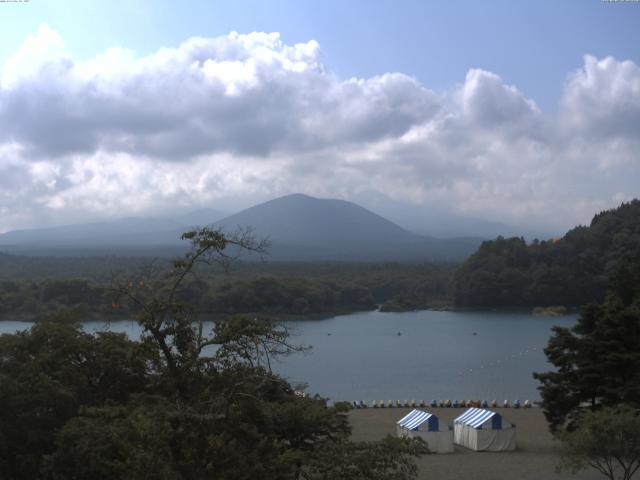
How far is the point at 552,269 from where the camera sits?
137 feet

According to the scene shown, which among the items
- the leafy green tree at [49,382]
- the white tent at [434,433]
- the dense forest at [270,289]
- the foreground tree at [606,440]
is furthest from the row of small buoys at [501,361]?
the leafy green tree at [49,382]

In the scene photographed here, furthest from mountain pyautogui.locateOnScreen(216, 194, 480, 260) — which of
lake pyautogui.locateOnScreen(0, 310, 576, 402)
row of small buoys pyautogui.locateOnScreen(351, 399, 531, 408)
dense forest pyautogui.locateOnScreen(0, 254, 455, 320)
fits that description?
row of small buoys pyautogui.locateOnScreen(351, 399, 531, 408)

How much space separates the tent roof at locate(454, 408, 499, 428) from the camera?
1174 centimetres

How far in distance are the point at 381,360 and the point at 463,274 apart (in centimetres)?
2070

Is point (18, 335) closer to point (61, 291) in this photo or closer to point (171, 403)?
point (171, 403)

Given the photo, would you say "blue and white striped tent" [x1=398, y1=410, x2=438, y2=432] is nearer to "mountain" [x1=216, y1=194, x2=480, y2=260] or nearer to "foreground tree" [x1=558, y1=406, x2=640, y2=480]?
"foreground tree" [x1=558, y1=406, x2=640, y2=480]

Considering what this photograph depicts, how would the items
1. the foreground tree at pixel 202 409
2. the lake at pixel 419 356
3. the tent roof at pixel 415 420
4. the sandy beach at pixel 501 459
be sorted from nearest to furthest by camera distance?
the foreground tree at pixel 202 409 < the sandy beach at pixel 501 459 < the tent roof at pixel 415 420 < the lake at pixel 419 356

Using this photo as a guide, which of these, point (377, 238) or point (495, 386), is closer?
point (495, 386)

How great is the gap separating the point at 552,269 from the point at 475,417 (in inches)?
1230

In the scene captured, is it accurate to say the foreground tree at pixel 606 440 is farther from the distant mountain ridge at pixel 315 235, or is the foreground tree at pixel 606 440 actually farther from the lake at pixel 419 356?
the distant mountain ridge at pixel 315 235

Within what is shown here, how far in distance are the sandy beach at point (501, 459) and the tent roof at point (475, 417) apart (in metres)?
0.42

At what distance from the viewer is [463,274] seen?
44.6m

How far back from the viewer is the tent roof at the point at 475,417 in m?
11.7

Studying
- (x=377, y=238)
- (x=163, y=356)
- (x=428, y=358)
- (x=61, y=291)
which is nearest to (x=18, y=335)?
(x=163, y=356)
